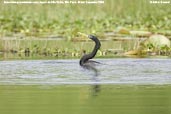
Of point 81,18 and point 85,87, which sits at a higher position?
point 81,18

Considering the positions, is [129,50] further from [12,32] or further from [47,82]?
[47,82]

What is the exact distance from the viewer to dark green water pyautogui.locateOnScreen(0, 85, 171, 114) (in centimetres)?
1213

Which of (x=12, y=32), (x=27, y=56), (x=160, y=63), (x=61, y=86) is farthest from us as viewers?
(x=12, y=32)

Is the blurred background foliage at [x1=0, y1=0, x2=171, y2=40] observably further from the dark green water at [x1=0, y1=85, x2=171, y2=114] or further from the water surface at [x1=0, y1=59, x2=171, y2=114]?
the dark green water at [x1=0, y1=85, x2=171, y2=114]

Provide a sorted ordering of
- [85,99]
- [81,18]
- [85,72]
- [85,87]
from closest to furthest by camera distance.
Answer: [85,99] → [85,87] → [85,72] → [81,18]

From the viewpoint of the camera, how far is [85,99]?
1334 centimetres

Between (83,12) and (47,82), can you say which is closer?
(47,82)

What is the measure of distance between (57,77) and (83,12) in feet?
46.2

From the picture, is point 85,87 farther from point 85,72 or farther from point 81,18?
point 81,18

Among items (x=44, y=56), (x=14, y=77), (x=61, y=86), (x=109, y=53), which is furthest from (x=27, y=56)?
(x=61, y=86)

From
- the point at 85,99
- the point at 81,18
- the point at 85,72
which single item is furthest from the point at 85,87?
the point at 81,18

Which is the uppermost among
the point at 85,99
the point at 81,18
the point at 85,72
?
the point at 81,18

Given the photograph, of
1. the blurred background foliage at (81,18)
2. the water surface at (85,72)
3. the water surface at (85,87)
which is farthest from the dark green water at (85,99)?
the blurred background foliage at (81,18)

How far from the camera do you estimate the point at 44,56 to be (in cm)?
2261
